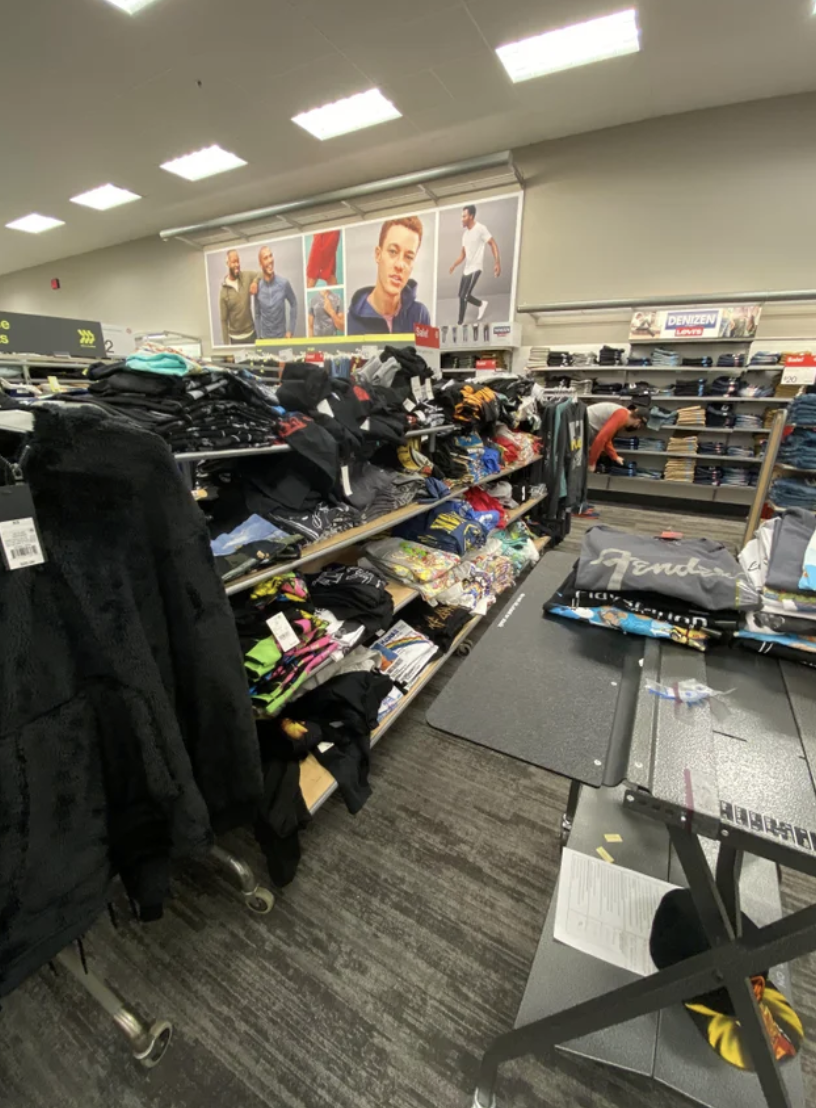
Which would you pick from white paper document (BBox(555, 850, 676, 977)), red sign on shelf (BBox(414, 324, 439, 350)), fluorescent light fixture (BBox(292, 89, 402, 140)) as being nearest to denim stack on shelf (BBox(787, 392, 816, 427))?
red sign on shelf (BBox(414, 324, 439, 350))

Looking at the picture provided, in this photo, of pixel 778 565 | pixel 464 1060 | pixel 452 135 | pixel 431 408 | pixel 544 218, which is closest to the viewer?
pixel 778 565

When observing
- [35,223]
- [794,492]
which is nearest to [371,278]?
[794,492]

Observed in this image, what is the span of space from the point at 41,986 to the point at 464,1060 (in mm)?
1136

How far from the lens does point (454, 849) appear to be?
5.31ft

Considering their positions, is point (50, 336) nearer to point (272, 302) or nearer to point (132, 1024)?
point (272, 302)

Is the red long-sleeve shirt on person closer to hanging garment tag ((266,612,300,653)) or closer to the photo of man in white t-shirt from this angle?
the photo of man in white t-shirt

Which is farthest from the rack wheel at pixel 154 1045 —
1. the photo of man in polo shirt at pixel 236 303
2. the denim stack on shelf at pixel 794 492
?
the photo of man in polo shirt at pixel 236 303

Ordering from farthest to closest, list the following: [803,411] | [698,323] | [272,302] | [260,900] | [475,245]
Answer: [272,302], [475,245], [698,323], [803,411], [260,900]

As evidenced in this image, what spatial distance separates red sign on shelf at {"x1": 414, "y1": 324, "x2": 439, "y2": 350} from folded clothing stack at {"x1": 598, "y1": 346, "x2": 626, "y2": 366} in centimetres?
370

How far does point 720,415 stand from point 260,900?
6.61 meters

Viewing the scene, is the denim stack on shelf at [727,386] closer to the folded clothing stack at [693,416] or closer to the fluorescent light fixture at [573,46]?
the folded clothing stack at [693,416]

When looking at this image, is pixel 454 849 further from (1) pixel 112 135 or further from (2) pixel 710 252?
(1) pixel 112 135

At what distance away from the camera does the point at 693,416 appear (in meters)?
5.71

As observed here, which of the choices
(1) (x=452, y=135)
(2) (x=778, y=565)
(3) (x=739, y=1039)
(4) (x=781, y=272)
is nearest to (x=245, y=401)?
(2) (x=778, y=565)
